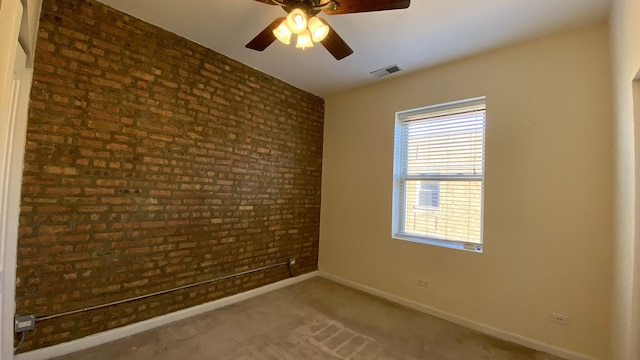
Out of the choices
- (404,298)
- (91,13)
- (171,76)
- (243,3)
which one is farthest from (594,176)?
(91,13)

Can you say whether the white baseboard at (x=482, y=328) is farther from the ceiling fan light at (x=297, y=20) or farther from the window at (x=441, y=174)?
the ceiling fan light at (x=297, y=20)

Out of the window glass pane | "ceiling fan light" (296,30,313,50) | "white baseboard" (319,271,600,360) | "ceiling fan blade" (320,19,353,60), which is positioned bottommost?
"white baseboard" (319,271,600,360)

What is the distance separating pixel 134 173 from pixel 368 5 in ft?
7.77

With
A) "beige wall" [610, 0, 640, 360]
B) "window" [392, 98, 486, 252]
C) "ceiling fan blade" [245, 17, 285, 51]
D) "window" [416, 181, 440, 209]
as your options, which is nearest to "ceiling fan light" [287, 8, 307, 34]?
"ceiling fan blade" [245, 17, 285, 51]

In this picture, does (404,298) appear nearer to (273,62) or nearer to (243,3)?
(273,62)

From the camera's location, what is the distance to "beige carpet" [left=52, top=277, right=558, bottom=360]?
83.5 inches

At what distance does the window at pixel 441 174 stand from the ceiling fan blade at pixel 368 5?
1.69m

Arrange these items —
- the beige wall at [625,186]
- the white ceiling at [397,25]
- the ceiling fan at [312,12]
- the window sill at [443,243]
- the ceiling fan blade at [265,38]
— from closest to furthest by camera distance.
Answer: the beige wall at [625,186] → the ceiling fan at [312,12] → the ceiling fan blade at [265,38] → the white ceiling at [397,25] → the window sill at [443,243]

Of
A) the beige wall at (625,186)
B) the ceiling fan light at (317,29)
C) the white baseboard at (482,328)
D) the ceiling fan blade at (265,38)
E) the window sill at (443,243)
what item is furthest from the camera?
the window sill at (443,243)

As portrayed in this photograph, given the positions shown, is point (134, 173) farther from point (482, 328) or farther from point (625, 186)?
point (625, 186)

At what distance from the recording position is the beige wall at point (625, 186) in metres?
1.49

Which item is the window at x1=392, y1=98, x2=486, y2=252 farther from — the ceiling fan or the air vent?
the ceiling fan

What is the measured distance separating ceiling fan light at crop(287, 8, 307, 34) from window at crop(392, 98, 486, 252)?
1978 millimetres

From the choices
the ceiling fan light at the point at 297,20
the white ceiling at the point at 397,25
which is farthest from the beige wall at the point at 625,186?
the ceiling fan light at the point at 297,20
